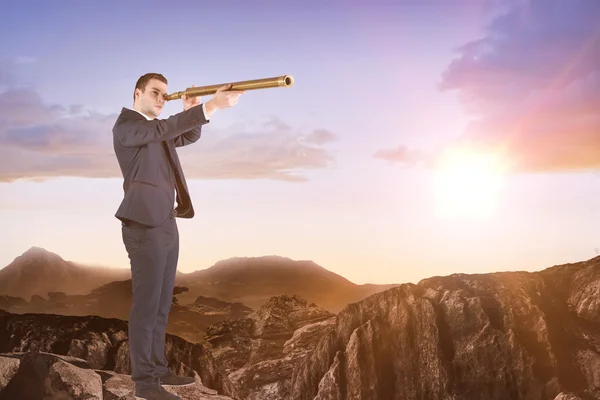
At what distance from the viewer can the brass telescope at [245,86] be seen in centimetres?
734

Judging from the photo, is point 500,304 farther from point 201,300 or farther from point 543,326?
point 201,300

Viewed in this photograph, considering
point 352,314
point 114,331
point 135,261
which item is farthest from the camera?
point 352,314

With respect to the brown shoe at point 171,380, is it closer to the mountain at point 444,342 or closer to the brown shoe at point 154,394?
the brown shoe at point 154,394

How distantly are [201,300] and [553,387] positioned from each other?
23.6 metres

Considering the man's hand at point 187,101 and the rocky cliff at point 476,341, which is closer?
the man's hand at point 187,101

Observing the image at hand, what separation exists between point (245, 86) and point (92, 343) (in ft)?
23.9

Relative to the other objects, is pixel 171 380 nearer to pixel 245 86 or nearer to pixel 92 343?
pixel 245 86

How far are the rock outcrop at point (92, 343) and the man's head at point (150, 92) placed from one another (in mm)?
6096

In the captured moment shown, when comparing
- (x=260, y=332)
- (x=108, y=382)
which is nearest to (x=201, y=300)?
(x=260, y=332)

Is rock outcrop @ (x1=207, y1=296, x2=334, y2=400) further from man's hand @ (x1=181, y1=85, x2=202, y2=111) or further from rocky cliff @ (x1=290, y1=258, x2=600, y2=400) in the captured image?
man's hand @ (x1=181, y1=85, x2=202, y2=111)

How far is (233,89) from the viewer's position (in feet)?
25.0

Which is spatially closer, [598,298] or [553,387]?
[553,387]

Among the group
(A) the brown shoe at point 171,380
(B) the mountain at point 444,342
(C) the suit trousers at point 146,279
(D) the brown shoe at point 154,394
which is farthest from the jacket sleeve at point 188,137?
(B) the mountain at point 444,342

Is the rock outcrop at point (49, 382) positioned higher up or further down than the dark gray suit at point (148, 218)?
further down
